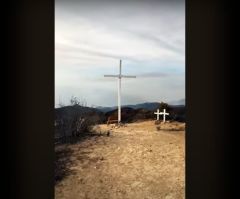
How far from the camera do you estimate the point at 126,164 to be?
72.5 inches

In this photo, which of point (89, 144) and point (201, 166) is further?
point (89, 144)

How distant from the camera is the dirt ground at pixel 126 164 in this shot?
1.78 metres

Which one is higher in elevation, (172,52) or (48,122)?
(172,52)

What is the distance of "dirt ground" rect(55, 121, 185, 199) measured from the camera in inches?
70.1

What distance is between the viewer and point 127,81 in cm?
185

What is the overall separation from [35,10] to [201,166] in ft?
3.92

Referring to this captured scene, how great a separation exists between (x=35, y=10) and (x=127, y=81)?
0.63 meters

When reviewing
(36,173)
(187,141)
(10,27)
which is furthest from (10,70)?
(187,141)

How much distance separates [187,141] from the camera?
1.72m

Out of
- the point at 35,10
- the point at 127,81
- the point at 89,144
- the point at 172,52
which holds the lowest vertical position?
the point at 89,144

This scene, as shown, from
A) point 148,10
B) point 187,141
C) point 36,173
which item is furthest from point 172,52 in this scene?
point 36,173

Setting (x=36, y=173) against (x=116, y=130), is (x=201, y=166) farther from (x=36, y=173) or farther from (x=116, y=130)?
(x=36, y=173)

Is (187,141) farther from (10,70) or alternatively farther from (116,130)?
(10,70)

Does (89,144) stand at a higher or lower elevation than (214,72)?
lower
